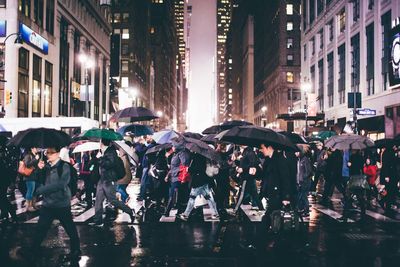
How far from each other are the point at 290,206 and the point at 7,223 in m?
6.81

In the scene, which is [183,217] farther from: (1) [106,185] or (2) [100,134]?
(2) [100,134]

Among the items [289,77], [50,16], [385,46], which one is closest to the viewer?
[385,46]

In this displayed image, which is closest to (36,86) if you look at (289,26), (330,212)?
(330,212)

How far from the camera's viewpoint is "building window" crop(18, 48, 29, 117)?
37.3 m

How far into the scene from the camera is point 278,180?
8797 millimetres

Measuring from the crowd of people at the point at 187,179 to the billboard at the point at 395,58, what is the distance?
57.2 ft

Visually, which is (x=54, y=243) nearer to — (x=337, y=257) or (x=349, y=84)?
(x=337, y=257)

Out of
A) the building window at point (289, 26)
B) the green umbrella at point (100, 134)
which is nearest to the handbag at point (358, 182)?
the green umbrella at point (100, 134)

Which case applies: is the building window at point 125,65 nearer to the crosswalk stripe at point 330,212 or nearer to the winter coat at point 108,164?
the crosswalk stripe at point 330,212

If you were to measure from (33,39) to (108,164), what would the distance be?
3121 centimetres

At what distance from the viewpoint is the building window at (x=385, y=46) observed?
36562mm

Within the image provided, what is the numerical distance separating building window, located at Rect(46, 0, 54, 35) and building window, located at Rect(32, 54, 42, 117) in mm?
4283

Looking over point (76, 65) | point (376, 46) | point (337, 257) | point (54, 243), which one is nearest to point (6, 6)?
point (76, 65)

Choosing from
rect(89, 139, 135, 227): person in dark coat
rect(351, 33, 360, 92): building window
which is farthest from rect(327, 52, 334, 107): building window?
rect(89, 139, 135, 227): person in dark coat
